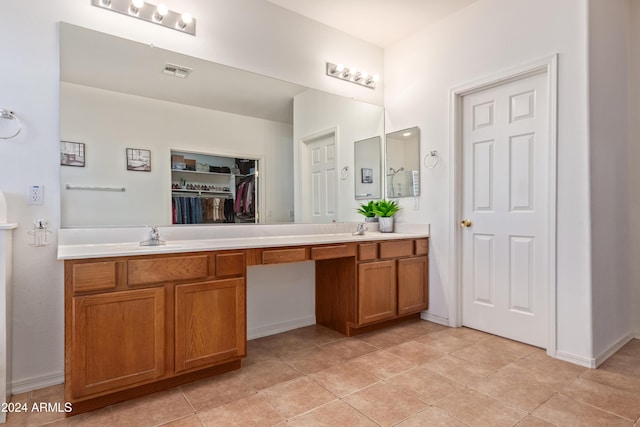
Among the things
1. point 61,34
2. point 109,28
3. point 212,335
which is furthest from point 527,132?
point 61,34

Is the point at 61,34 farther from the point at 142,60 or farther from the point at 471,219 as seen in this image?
the point at 471,219

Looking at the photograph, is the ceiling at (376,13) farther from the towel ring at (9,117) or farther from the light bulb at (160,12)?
the towel ring at (9,117)

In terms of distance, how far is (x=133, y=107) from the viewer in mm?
2359

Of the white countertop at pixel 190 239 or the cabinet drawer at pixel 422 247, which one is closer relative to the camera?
the white countertop at pixel 190 239

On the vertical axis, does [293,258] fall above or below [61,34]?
below

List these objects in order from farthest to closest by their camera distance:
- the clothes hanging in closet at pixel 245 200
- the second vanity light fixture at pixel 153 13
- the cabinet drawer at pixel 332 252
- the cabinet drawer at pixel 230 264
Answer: the clothes hanging in closet at pixel 245 200 → the cabinet drawer at pixel 332 252 → the second vanity light fixture at pixel 153 13 → the cabinet drawer at pixel 230 264

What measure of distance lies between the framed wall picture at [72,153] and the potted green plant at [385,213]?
2.47 meters

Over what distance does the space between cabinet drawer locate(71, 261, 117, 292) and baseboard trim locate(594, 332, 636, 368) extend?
2.95 meters

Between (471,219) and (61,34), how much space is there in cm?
320

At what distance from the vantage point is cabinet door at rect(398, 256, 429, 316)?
3096 mm

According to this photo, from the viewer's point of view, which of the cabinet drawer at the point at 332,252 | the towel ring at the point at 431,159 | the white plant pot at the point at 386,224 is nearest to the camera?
the cabinet drawer at the point at 332,252

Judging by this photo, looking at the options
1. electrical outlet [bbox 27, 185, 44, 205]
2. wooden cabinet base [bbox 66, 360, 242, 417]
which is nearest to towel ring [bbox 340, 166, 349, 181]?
wooden cabinet base [bbox 66, 360, 242, 417]

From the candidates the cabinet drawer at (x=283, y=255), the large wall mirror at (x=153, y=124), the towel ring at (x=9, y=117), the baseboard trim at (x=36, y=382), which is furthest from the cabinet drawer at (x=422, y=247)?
the towel ring at (x=9, y=117)

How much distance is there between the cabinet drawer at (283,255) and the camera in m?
2.34
